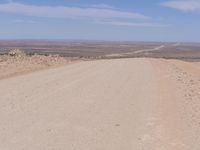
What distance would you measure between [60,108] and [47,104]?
738mm

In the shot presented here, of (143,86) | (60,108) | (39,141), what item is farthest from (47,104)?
(143,86)

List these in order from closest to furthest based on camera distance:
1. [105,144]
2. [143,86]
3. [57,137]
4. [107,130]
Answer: [105,144]
[57,137]
[107,130]
[143,86]

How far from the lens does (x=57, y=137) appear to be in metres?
8.57

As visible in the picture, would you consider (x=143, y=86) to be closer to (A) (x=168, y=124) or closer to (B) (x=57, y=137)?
(A) (x=168, y=124)

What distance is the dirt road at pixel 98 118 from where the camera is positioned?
8.19m

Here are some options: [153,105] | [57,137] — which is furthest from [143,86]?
[57,137]

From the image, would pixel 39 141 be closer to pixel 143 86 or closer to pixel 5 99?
pixel 5 99

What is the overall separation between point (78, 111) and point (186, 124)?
9.69ft

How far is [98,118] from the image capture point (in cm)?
1068

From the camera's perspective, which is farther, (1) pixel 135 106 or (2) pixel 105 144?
(1) pixel 135 106

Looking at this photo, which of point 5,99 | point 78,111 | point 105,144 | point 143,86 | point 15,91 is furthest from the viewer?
point 143,86

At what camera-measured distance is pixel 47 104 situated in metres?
12.8

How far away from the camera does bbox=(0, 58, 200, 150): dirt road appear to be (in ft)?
26.9

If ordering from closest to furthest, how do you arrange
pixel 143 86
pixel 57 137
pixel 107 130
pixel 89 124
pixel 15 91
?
pixel 57 137 → pixel 107 130 → pixel 89 124 → pixel 15 91 → pixel 143 86
